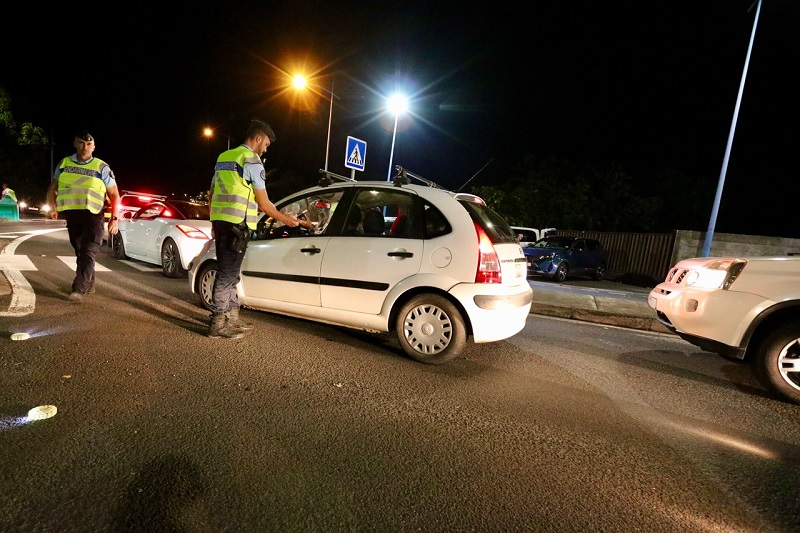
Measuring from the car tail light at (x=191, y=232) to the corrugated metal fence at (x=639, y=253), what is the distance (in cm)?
1457

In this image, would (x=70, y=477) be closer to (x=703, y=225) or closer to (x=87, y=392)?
(x=87, y=392)

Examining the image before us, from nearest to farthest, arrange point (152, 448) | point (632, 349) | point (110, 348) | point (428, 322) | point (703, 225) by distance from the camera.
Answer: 1. point (152, 448)
2. point (110, 348)
3. point (428, 322)
4. point (632, 349)
5. point (703, 225)

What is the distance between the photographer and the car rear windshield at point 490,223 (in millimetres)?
3751

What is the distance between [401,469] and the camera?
2186 mm

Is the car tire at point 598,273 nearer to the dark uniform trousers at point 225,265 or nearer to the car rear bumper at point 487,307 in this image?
the car rear bumper at point 487,307

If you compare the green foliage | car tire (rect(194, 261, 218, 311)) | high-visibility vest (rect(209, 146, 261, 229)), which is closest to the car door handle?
high-visibility vest (rect(209, 146, 261, 229))

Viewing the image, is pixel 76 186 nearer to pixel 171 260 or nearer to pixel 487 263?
pixel 171 260

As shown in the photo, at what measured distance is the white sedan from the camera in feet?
22.7

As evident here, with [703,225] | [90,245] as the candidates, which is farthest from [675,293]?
[703,225]

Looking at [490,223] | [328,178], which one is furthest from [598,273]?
[328,178]

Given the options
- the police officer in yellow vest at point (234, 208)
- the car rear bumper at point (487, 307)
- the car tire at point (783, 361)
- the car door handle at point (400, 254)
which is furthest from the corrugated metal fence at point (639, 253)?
the police officer in yellow vest at point (234, 208)

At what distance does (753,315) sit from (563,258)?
379 inches

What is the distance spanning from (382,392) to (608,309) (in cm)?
498

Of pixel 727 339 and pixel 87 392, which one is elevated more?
pixel 727 339
